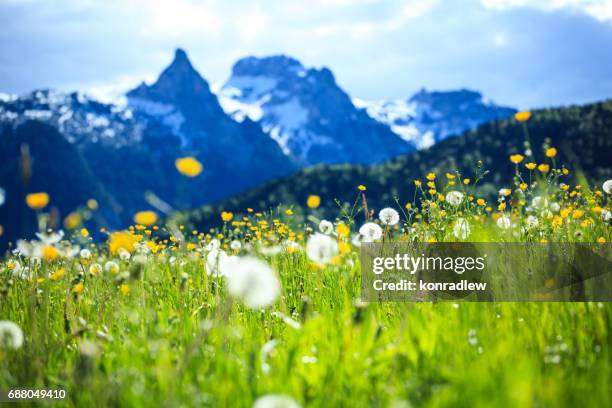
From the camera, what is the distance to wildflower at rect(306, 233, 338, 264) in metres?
2.95

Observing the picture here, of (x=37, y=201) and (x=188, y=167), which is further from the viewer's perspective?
(x=37, y=201)

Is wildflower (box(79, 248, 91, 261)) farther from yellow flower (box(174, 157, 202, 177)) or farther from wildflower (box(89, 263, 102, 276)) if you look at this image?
yellow flower (box(174, 157, 202, 177))

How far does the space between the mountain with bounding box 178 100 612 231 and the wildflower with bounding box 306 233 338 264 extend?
106 meters

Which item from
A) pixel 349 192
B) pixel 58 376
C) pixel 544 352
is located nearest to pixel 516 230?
pixel 544 352

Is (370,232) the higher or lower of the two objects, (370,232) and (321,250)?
Answer: the higher

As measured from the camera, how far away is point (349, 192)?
17862 centimetres

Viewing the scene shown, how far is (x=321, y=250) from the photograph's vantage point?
3066mm

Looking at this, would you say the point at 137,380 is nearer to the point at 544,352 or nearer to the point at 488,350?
the point at 488,350

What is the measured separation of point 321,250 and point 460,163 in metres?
147

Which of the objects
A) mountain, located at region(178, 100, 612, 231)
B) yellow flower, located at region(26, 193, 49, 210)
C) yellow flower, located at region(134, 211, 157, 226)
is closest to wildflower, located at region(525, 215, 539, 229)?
yellow flower, located at region(134, 211, 157, 226)

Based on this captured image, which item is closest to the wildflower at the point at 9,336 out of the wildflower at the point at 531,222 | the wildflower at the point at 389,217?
the wildflower at the point at 389,217

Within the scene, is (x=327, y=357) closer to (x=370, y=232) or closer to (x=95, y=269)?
(x=370, y=232)

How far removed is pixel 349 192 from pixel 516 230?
174596 mm

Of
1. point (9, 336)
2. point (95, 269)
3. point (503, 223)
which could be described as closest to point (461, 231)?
point (503, 223)
